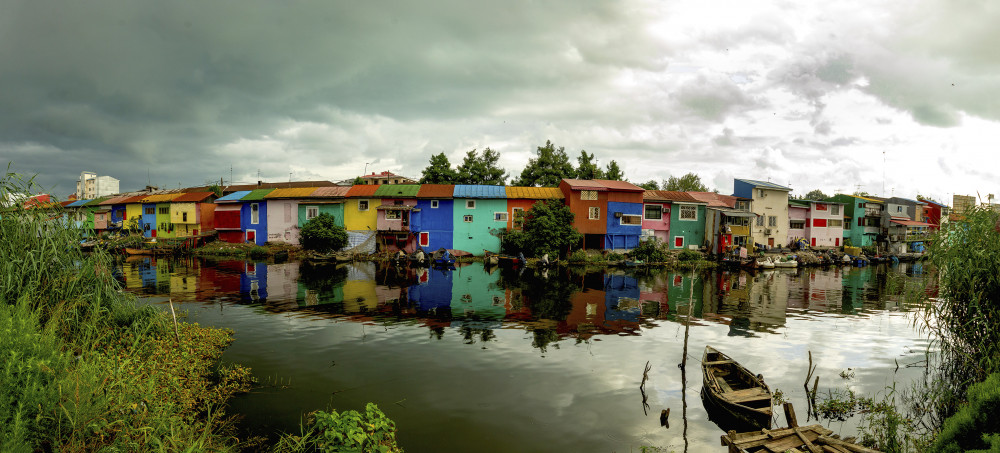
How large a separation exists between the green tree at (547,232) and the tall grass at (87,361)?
32.3 m

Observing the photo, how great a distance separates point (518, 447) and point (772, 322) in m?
18.9

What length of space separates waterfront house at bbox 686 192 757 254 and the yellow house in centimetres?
3810

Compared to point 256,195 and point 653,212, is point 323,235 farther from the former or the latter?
point 653,212

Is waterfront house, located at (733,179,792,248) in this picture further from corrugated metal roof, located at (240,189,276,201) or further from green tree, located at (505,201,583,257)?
corrugated metal roof, located at (240,189,276,201)

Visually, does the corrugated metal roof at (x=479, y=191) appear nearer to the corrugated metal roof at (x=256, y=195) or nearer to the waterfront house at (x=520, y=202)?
the waterfront house at (x=520, y=202)

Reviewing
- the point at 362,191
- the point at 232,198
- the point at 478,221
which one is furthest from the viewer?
the point at 232,198

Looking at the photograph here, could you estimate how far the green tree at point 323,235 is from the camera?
156 ft

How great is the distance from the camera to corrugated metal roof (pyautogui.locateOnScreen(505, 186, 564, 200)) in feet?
161

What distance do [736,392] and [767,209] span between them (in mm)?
53331

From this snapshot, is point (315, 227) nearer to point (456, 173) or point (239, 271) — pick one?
point (239, 271)

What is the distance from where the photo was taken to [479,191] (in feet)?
162

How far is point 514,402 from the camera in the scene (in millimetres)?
12484

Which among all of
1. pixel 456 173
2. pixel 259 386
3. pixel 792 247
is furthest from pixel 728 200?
pixel 259 386

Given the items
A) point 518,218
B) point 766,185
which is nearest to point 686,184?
point 766,185
